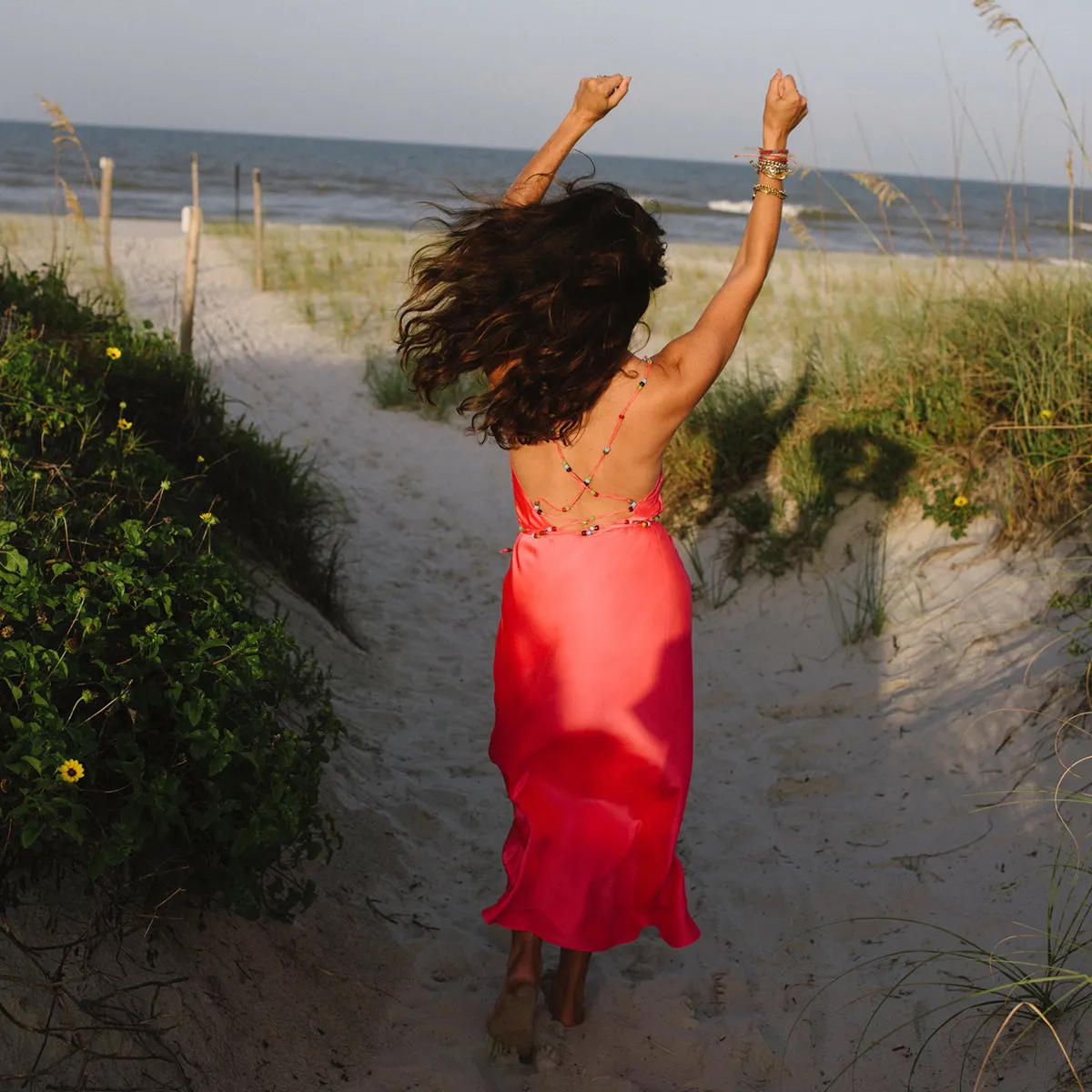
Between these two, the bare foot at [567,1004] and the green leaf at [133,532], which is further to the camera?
the bare foot at [567,1004]

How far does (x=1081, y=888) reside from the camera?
9.42 feet

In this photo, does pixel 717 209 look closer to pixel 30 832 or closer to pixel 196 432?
pixel 196 432

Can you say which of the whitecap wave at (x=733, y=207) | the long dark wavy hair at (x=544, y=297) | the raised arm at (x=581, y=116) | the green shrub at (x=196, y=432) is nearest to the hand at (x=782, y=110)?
the long dark wavy hair at (x=544, y=297)

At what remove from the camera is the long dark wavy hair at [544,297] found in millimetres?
2330

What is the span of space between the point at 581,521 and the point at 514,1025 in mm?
1206

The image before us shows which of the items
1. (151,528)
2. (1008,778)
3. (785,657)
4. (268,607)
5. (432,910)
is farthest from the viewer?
(785,657)

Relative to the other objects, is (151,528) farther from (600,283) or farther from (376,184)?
(376,184)

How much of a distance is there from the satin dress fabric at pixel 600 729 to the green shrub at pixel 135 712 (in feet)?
1.82

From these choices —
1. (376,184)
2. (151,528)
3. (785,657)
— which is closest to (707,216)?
(376,184)

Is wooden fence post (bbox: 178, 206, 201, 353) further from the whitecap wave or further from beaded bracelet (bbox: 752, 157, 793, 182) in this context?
the whitecap wave

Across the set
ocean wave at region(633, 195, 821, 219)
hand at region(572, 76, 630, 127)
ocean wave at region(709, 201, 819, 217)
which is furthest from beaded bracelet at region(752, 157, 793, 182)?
ocean wave at region(709, 201, 819, 217)

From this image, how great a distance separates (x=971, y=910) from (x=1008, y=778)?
2.13 ft

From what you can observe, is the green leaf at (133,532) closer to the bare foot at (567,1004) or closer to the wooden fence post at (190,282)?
the bare foot at (567,1004)

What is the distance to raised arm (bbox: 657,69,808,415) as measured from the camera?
2.40 meters
